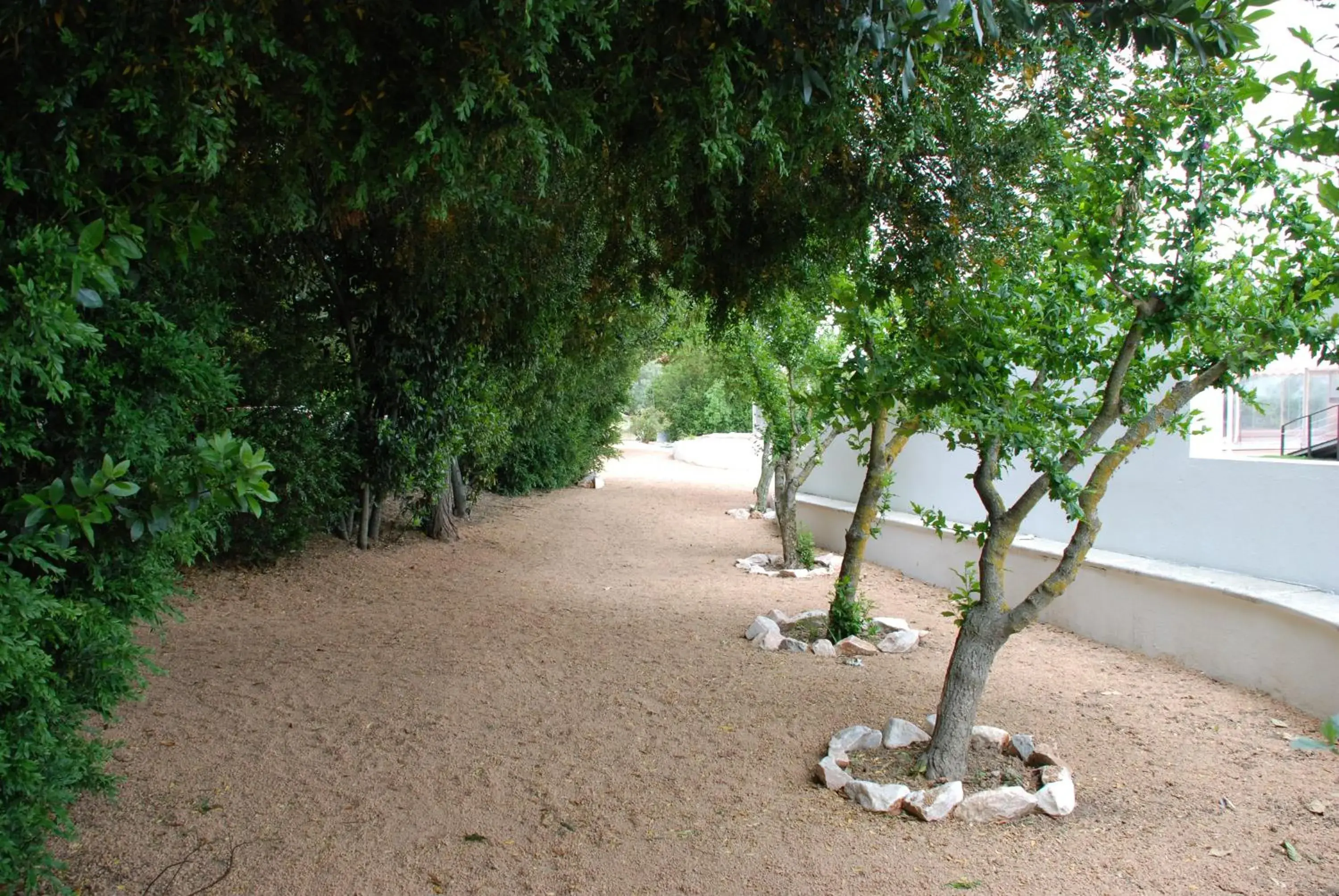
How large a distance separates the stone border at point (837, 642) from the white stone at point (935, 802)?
2515 millimetres

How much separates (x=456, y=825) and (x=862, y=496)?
4.22m

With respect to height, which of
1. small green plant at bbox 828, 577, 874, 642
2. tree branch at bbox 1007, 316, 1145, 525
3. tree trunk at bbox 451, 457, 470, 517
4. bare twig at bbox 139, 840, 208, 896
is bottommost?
bare twig at bbox 139, 840, 208, 896

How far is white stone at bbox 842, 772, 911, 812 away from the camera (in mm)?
3900

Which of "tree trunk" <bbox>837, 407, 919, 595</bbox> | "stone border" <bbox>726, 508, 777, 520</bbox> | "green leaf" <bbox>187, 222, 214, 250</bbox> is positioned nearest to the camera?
"green leaf" <bbox>187, 222, 214, 250</bbox>

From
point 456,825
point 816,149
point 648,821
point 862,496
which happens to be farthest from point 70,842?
point 862,496

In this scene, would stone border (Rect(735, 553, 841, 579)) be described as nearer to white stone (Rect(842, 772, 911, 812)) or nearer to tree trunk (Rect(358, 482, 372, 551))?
tree trunk (Rect(358, 482, 372, 551))

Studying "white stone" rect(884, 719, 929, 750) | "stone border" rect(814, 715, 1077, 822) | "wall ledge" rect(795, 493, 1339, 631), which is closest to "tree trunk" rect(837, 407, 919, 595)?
"wall ledge" rect(795, 493, 1339, 631)

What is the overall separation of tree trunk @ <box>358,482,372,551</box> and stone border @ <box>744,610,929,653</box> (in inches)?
176

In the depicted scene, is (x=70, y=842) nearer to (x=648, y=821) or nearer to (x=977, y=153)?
(x=648, y=821)

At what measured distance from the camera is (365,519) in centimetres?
968

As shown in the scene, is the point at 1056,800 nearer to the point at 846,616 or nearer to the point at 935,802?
the point at 935,802

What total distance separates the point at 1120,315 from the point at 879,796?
7.66 ft

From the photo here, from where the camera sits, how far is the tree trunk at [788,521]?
9.95m

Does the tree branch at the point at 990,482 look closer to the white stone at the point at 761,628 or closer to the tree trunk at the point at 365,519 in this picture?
the white stone at the point at 761,628
